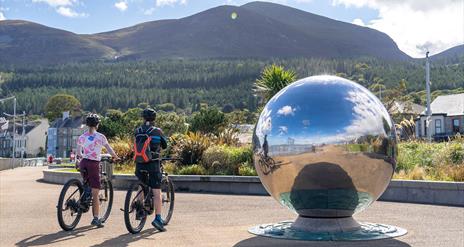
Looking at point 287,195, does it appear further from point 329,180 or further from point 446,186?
point 446,186

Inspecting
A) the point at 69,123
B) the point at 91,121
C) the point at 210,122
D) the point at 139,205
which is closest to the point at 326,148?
the point at 139,205

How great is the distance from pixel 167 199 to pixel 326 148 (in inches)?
→ 134

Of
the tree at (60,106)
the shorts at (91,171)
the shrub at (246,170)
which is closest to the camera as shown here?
the shorts at (91,171)

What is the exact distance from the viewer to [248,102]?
18525 centimetres

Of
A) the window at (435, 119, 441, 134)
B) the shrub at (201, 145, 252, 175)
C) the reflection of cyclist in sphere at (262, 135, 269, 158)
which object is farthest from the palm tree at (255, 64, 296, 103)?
the window at (435, 119, 441, 134)

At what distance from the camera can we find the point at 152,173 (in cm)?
830

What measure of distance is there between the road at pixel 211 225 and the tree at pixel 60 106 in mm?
126605

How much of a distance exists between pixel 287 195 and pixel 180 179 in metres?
9.05

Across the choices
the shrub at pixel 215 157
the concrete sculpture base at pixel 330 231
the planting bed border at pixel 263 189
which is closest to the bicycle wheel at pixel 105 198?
the concrete sculpture base at pixel 330 231

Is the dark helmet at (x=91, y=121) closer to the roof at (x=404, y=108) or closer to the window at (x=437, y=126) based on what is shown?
the roof at (x=404, y=108)

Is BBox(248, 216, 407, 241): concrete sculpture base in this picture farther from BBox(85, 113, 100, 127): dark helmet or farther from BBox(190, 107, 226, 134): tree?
BBox(190, 107, 226, 134): tree

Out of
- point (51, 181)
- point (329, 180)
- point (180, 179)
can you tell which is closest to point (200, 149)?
point (180, 179)

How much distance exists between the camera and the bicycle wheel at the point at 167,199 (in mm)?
9296

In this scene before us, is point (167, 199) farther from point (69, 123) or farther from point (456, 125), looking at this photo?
point (69, 123)
